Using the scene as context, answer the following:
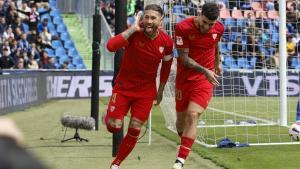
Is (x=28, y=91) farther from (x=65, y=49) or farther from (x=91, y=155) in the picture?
(x=91, y=155)

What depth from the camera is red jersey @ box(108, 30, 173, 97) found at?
698 centimetres

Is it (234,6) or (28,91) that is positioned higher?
(234,6)

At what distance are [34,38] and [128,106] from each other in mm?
21153

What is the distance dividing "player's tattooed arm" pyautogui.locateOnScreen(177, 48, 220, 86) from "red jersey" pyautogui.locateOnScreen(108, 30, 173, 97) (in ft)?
1.25

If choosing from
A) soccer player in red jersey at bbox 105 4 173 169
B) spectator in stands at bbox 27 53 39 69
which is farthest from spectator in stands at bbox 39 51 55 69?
soccer player in red jersey at bbox 105 4 173 169

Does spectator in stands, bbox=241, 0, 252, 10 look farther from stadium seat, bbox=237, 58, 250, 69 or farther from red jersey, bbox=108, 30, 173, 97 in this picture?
red jersey, bbox=108, 30, 173, 97

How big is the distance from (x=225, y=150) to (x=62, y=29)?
2203 centimetres

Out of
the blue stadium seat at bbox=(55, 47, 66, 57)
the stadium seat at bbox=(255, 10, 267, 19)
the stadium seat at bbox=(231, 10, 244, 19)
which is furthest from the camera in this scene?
the blue stadium seat at bbox=(55, 47, 66, 57)

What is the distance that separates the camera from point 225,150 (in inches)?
371

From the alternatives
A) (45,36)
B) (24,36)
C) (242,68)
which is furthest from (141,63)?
(45,36)

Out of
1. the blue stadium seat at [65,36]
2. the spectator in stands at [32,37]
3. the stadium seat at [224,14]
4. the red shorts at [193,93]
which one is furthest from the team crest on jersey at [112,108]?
the blue stadium seat at [65,36]

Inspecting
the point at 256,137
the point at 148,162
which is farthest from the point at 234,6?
the point at 148,162

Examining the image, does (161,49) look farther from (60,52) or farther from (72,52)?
(72,52)

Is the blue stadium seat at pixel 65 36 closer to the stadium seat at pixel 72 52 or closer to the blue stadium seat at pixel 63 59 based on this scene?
the stadium seat at pixel 72 52
